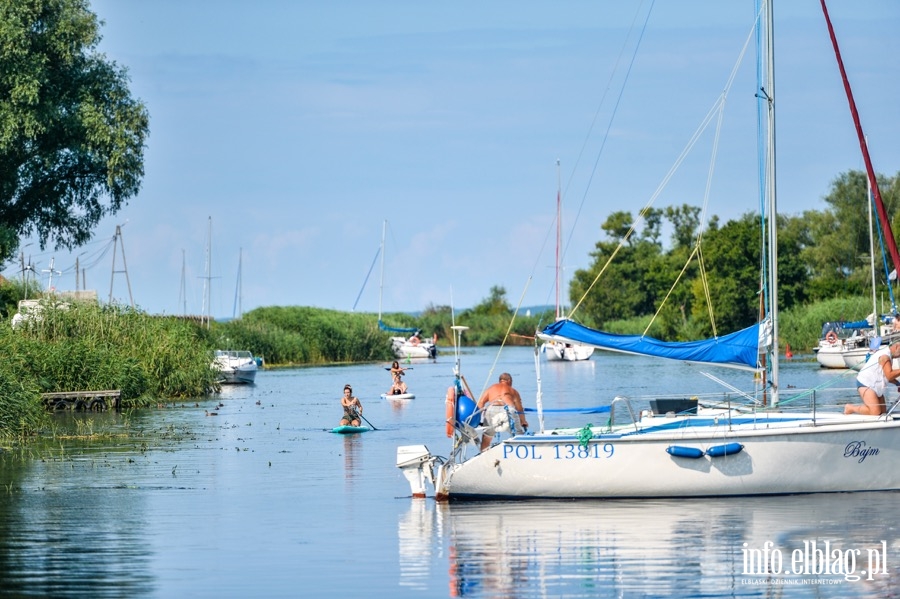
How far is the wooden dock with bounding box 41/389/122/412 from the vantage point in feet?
137

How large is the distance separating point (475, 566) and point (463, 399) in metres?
5.58

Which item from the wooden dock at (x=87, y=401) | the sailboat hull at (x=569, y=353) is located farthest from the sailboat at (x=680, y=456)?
the sailboat hull at (x=569, y=353)

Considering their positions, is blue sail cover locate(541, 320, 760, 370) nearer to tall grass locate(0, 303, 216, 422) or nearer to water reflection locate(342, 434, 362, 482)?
water reflection locate(342, 434, 362, 482)

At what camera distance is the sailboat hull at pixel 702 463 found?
21031mm

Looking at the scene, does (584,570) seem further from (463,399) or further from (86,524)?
(86,524)

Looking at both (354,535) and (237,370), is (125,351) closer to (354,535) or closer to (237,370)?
(237,370)

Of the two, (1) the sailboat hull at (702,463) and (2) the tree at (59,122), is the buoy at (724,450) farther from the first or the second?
(2) the tree at (59,122)

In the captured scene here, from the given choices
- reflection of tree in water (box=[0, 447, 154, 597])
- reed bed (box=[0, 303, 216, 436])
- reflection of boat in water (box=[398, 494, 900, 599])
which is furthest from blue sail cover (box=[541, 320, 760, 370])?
reed bed (box=[0, 303, 216, 436])

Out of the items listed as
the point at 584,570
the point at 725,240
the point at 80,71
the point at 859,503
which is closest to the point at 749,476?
the point at 859,503

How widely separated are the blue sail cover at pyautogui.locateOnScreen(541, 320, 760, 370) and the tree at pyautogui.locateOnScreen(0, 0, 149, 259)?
34202 millimetres

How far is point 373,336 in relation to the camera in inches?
3814

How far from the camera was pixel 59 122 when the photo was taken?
173 ft

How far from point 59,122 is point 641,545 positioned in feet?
132

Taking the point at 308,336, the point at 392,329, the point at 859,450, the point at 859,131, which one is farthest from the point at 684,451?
the point at 392,329
